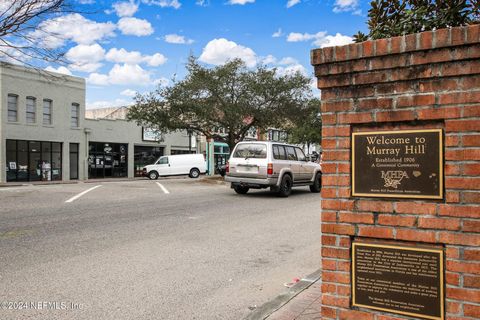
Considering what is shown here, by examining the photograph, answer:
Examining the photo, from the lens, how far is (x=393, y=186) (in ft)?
9.24

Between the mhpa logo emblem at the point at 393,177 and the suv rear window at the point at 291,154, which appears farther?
the suv rear window at the point at 291,154

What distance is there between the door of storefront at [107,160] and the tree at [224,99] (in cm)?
1015

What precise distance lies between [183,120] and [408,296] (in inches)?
949

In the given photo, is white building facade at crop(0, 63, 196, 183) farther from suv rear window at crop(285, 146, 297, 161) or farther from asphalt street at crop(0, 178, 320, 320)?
asphalt street at crop(0, 178, 320, 320)

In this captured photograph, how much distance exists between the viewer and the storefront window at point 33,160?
2886cm

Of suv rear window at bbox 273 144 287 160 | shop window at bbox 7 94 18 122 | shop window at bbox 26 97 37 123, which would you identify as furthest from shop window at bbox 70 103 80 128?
suv rear window at bbox 273 144 287 160

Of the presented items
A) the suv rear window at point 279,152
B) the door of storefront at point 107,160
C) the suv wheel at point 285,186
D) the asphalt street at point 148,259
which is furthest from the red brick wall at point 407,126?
the door of storefront at point 107,160

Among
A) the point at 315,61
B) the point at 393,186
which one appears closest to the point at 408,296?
the point at 393,186

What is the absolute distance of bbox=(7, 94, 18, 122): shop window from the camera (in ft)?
94.3

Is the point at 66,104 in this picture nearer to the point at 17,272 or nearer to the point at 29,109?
the point at 29,109

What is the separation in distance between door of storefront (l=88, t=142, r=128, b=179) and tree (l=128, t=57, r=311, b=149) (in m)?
10.1

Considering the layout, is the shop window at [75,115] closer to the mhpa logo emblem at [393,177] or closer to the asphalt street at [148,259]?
the asphalt street at [148,259]

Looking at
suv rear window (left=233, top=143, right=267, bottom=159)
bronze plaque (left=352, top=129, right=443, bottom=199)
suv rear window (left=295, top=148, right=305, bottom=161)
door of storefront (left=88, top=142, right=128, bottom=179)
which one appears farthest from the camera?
door of storefront (left=88, top=142, right=128, bottom=179)

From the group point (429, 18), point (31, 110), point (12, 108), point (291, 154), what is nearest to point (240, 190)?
point (291, 154)
